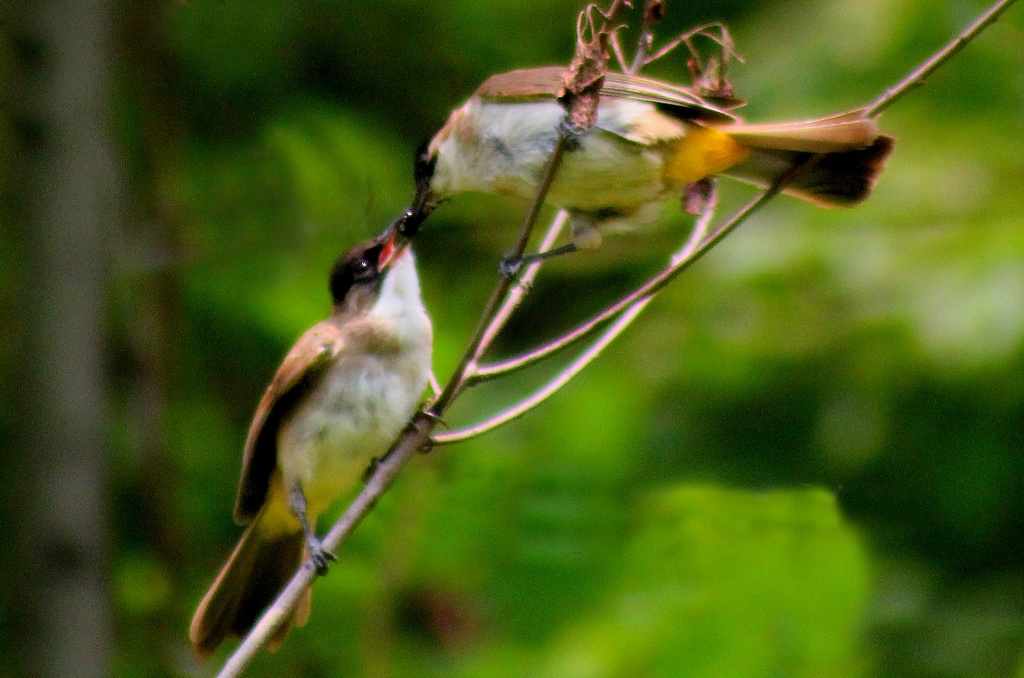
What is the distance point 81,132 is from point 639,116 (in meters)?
1.36

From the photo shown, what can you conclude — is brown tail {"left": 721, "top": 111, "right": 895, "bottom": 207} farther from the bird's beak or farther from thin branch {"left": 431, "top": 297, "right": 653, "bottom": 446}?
the bird's beak

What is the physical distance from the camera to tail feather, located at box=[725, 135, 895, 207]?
3006 millimetres

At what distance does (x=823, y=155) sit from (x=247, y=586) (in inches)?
78.2

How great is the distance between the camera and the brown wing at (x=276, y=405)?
3.38 meters

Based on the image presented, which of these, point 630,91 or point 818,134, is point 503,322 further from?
point 818,134

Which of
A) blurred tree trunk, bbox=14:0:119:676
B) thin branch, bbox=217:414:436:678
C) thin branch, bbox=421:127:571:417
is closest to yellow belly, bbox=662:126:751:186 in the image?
thin branch, bbox=421:127:571:417

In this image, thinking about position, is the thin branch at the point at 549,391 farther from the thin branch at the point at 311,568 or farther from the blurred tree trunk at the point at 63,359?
the blurred tree trunk at the point at 63,359

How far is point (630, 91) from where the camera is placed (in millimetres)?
2990

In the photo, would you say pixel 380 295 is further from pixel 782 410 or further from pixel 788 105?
pixel 788 105

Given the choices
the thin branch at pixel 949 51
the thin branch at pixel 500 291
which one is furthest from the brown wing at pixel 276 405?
the thin branch at pixel 949 51

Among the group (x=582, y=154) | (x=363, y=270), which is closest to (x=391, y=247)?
(x=363, y=270)

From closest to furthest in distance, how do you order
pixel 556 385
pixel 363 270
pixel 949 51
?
pixel 949 51 → pixel 556 385 → pixel 363 270

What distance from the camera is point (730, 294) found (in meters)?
4.21

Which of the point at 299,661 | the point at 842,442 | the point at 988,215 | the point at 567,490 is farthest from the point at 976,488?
the point at 299,661
